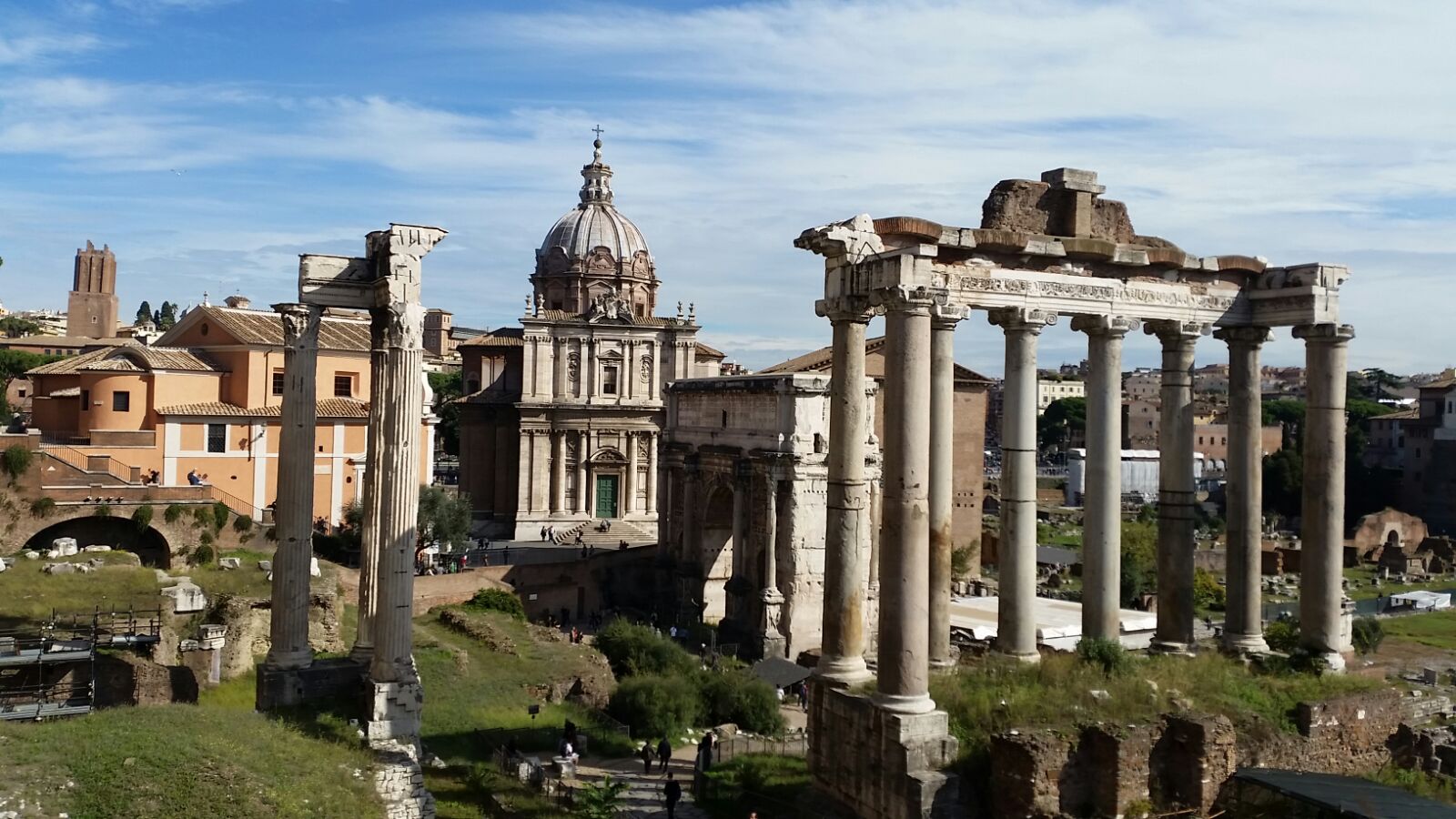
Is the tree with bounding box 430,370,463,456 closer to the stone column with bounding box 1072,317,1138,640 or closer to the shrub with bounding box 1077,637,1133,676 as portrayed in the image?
the stone column with bounding box 1072,317,1138,640

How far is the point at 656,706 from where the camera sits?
22.3m

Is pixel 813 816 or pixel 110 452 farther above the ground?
pixel 110 452

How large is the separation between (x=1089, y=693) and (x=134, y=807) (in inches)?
381

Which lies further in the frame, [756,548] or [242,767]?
[756,548]

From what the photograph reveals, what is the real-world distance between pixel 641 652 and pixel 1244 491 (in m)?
14.7

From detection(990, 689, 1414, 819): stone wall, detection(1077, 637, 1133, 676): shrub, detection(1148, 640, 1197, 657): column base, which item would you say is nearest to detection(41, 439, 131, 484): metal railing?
detection(1077, 637, 1133, 676): shrub

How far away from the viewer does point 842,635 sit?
12.7m

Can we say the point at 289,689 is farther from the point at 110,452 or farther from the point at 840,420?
the point at 110,452

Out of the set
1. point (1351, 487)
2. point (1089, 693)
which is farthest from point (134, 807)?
point (1351, 487)

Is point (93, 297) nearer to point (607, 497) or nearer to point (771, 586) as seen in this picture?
point (607, 497)

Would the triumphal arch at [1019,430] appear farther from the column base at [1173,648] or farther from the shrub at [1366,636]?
the shrub at [1366,636]

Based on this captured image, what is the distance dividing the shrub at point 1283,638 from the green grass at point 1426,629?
85.2 feet

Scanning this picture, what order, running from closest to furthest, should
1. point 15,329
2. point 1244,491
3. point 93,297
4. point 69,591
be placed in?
point 1244,491 → point 69,591 → point 15,329 → point 93,297

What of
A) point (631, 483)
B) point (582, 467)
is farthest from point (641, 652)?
point (631, 483)
